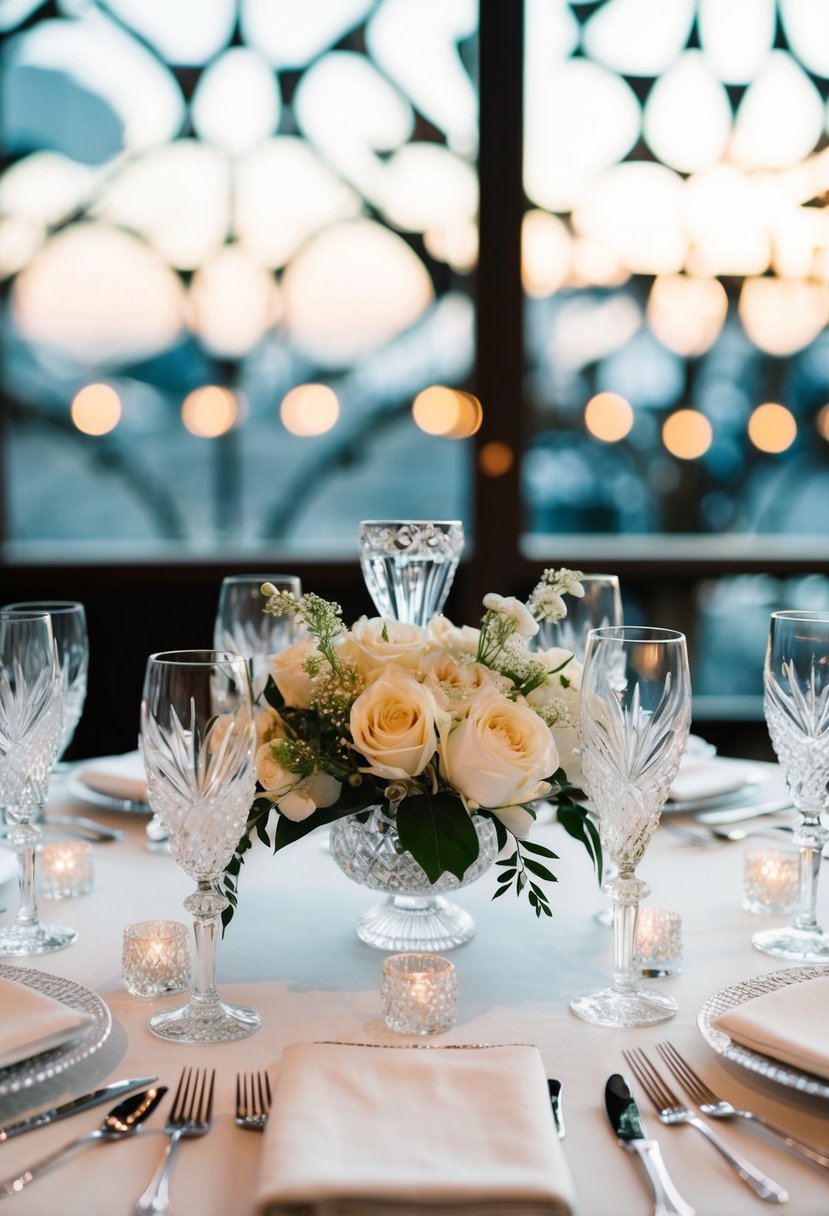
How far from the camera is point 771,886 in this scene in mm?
1248

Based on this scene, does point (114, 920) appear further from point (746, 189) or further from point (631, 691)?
point (746, 189)

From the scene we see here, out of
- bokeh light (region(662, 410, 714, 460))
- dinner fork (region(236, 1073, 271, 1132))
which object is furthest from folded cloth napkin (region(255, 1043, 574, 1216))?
bokeh light (region(662, 410, 714, 460))

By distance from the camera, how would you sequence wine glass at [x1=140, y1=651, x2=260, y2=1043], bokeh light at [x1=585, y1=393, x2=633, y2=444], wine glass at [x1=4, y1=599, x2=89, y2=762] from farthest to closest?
bokeh light at [x1=585, y1=393, x2=633, y2=444] → wine glass at [x1=4, y1=599, x2=89, y2=762] → wine glass at [x1=140, y1=651, x2=260, y2=1043]

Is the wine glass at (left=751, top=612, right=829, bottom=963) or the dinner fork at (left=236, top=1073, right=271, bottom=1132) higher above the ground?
the wine glass at (left=751, top=612, right=829, bottom=963)

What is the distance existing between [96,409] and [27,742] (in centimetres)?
221

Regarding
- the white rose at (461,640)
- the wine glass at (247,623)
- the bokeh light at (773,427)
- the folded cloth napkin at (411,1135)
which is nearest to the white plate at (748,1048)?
the folded cloth napkin at (411,1135)

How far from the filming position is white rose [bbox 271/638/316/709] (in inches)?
44.2

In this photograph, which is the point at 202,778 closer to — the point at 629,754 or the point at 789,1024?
the point at 629,754

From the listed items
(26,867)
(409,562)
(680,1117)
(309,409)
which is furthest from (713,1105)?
(309,409)

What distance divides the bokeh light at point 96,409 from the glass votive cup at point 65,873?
6.84ft

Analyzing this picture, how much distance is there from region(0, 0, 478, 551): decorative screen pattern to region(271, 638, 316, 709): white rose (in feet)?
7.20

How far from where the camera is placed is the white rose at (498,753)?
3.34 ft

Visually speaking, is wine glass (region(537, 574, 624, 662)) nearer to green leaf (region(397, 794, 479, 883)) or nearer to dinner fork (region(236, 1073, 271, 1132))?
green leaf (region(397, 794, 479, 883))

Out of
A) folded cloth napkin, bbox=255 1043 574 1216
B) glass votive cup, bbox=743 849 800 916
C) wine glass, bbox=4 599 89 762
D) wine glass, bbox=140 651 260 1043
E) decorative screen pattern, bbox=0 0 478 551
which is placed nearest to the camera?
folded cloth napkin, bbox=255 1043 574 1216
